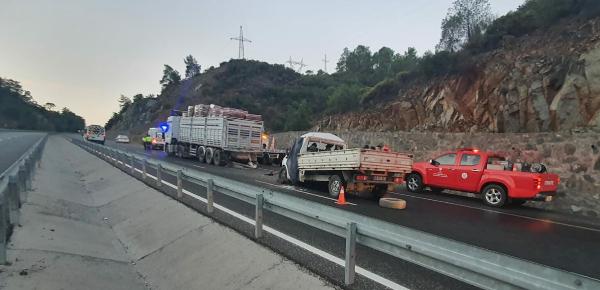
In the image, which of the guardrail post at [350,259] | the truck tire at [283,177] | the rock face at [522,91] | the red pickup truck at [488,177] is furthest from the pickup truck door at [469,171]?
the guardrail post at [350,259]

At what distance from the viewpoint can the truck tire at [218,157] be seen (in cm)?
2389

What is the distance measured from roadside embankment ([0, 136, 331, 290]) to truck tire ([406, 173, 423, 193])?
931cm

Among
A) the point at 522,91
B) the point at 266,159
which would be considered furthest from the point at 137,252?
the point at 522,91

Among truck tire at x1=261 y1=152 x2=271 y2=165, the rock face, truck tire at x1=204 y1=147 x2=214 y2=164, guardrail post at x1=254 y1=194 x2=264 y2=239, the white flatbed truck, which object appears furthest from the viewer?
truck tire at x1=261 y1=152 x2=271 y2=165

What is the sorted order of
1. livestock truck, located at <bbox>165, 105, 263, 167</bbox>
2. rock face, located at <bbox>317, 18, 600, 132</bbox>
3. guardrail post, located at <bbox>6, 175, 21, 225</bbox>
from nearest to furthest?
guardrail post, located at <bbox>6, 175, 21, 225</bbox> < rock face, located at <bbox>317, 18, 600, 132</bbox> < livestock truck, located at <bbox>165, 105, 263, 167</bbox>

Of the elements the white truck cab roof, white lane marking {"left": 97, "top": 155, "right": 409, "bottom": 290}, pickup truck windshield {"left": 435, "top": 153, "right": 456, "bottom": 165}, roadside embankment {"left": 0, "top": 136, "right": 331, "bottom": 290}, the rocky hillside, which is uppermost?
the rocky hillside

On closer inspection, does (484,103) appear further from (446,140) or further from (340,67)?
(340,67)

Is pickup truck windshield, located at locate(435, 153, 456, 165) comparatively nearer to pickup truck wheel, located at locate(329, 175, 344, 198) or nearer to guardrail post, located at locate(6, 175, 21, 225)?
pickup truck wheel, located at locate(329, 175, 344, 198)

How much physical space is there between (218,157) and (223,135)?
141cm

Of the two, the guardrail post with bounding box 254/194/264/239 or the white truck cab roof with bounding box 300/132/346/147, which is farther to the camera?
the white truck cab roof with bounding box 300/132/346/147

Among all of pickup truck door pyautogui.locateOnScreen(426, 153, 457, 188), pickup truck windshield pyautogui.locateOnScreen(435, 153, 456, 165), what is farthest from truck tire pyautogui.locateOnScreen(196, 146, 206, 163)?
pickup truck windshield pyautogui.locateOnScreen(435, 153, 456, 165)

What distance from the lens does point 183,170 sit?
968 centimetres

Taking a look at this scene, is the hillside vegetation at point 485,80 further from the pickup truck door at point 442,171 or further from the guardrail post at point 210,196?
the guardrail post at point 210,196

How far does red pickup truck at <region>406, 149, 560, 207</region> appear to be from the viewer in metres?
11.6
